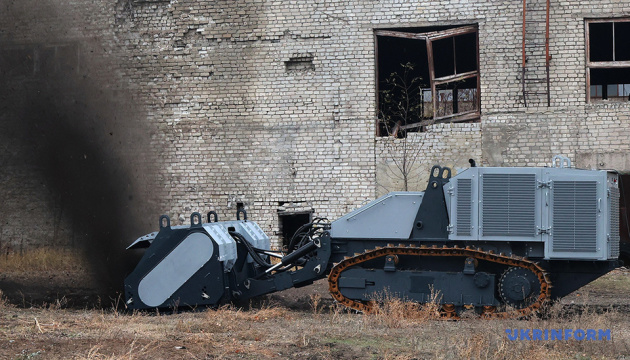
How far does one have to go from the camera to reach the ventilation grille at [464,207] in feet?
35.0

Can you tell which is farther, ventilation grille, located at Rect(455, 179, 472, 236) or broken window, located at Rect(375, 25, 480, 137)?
broken window, located at Rect(375, 25, 480, 137)

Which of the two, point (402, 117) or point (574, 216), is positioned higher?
point (402, 117)

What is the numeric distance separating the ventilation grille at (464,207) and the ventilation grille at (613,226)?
180cm

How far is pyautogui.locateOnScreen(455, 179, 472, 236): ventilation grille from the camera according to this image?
10.7 meters

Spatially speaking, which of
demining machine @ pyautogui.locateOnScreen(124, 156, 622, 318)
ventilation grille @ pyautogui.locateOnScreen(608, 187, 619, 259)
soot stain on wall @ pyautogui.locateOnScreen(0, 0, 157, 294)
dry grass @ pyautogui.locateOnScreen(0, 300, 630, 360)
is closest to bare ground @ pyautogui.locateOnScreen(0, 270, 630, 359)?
dry grass @ pyautogui.locateOnScreen(0, 300, 630, 360)

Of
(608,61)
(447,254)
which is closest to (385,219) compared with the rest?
(447,254)

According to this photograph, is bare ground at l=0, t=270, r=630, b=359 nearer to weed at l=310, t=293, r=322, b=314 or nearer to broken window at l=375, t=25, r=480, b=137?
weed at l=310, t=293, r=322, b=314

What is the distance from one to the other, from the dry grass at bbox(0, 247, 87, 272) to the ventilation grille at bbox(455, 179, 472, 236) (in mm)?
9645

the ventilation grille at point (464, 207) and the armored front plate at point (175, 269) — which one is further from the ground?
the ventilation grille at point (464, 207)

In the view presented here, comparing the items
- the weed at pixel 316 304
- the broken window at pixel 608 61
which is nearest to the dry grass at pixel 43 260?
A: the weed at pixel 316 304

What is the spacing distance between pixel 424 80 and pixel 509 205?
34.9 ft

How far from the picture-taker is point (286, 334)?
29.7 feet

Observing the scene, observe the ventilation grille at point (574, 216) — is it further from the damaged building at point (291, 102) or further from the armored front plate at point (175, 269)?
the damaged building at point (291, 102)

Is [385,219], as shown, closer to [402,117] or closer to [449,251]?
[449,251]
